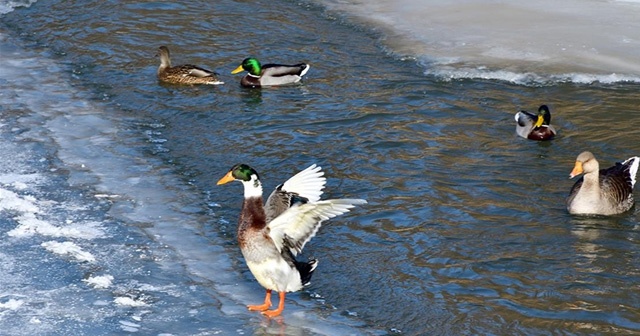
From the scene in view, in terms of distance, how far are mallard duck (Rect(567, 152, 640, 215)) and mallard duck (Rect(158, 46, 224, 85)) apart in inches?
207

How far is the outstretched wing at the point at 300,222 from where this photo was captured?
6238 millimetres

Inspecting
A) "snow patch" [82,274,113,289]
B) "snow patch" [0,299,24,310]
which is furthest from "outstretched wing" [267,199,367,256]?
"snow patch" [0,299,24,310]

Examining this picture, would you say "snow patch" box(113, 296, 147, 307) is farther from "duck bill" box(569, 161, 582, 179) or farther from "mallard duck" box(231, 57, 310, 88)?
"mallard duck" box(231, 57, 310, 88)

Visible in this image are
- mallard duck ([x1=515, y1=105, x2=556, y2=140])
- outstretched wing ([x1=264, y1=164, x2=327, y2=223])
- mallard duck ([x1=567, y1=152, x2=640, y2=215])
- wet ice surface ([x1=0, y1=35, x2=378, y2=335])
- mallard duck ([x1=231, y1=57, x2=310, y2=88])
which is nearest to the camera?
wet ice surface ([x1=0, y1=35, x2=378, y2=335])

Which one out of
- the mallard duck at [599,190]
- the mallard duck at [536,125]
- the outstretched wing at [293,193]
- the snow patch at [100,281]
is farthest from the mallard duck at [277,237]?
the mallard duck at [536,125]

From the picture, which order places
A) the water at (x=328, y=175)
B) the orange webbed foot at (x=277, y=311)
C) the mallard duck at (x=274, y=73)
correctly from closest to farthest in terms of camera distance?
the orange webbed foot at (x=277, y=311)
the water at (x=328, y=175)
the mallard duck at (x=274, y=73)

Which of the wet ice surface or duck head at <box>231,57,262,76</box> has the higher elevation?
duck head at <box>231,57,262,76</box>

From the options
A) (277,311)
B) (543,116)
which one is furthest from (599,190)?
(277,311)

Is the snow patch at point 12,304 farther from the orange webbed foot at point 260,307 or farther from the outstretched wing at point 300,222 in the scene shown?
the outstretched wing at point 300,222

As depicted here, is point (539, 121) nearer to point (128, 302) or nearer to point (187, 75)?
point (187, 75)

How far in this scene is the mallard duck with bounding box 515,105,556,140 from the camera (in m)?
9.83

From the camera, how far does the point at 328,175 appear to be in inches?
360

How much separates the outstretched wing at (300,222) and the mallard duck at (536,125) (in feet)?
12.9

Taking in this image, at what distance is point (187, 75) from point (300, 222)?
6244mm
